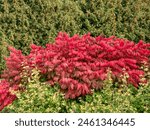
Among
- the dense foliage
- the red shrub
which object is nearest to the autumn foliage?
the red shrub

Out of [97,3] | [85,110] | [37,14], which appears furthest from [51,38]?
[85,110]

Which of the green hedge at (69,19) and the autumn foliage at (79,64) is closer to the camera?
the autumn foliage at (79,64)

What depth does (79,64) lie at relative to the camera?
7336 mm

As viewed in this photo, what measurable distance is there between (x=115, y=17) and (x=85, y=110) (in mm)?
4861

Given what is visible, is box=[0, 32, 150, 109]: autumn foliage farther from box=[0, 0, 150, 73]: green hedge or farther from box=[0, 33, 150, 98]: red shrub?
box=[0, 0, 150, 73]: green hedge

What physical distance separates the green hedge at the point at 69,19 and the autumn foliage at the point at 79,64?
8.17 ft

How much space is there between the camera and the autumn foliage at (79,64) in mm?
7309

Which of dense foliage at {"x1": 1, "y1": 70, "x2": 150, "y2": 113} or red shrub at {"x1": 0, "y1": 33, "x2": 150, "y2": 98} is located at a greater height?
red shrub at {"x1": 0, "y1": 33, "x2": 150, "y2": 98}

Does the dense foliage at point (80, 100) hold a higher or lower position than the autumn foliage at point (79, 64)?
lower

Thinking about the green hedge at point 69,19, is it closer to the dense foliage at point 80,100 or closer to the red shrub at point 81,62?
the red shrub at point 81,62

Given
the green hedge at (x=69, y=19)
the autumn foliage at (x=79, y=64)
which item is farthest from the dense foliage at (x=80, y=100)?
the green hedge at (x=69, y=19)

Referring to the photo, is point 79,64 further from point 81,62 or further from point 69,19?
point 69,19

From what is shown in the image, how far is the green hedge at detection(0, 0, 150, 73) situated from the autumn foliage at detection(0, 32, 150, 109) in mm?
2491

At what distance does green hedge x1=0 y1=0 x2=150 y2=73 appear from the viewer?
34.5 feet
